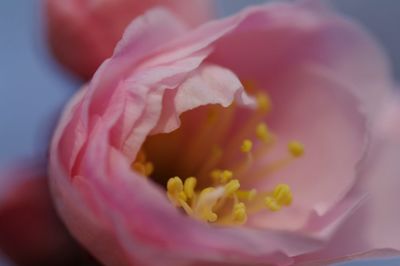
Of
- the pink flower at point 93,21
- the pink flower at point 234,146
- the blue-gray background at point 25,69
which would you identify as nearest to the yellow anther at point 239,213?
the pink flower at point 234,146

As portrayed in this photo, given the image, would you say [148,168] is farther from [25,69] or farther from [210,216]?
[25,69]

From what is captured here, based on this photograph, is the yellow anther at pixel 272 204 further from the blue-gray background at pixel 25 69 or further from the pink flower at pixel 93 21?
the blue-gray background at pixel 25 69

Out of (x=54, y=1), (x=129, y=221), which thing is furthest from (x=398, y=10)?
(x=129, y=221)

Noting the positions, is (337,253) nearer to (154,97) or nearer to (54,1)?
(154,97)

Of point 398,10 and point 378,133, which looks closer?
point 378,133

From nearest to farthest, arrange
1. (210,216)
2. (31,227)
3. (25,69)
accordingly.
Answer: (210,216)
(31,227)
(25,69)

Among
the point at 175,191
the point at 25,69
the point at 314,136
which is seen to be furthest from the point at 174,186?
the point at 25,69
